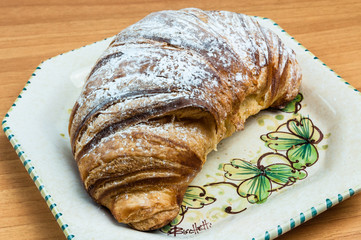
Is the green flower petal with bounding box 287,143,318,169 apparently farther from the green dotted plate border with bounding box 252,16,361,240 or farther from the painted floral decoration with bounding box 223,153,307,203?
the green dotted plate border with bounding box 252,16,361,240

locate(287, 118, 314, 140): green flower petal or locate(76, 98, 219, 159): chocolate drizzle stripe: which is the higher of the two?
locate(76, 98, 219, 159): chocolate drizzle stripe

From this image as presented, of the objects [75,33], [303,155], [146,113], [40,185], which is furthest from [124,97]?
[75,33]

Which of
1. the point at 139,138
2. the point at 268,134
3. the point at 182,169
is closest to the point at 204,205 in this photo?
the point at 182,169

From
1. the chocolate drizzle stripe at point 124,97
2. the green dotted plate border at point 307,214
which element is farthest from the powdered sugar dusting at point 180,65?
the green dotted plate border at point 307,214

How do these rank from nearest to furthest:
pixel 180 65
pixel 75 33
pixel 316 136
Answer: pixel 180 65 < pixel 316 136 < pixel 75 33

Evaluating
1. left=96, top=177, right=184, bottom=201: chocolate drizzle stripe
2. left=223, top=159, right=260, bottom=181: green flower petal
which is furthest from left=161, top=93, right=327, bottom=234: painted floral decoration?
left=96, top=177, right=184, bottom=201: chocolate drizzle stripe

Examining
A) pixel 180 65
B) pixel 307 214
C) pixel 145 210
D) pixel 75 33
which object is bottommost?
pixel 75 33

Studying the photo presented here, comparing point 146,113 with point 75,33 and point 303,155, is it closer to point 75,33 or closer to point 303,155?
point 303,155
